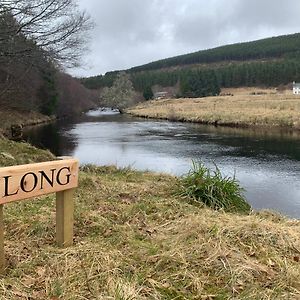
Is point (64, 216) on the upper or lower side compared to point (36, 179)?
lower

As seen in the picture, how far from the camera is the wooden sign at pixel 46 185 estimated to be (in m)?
3.17

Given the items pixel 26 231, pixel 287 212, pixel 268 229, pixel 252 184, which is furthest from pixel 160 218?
pixel 252 184

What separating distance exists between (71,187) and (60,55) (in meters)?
7.50

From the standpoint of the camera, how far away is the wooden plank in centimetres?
316

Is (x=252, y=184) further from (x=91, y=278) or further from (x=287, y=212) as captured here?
(x=91, y=278)

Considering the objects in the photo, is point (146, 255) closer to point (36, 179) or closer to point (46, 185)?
point (46, 185)

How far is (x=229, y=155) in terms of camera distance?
1820 cm

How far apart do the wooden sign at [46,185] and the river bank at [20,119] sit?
27.3m

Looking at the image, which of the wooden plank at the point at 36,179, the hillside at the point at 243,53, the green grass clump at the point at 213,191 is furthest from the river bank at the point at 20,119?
the hillside at the point at 243,53

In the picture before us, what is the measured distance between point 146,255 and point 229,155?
14.9 m

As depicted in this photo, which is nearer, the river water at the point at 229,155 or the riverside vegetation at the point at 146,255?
the riverside vegetation at the point at 146,255

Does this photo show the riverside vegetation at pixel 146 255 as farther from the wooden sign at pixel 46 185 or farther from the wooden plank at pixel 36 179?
the wooden plank at pixel 36 179

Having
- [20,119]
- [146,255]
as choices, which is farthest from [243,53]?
[146,255]

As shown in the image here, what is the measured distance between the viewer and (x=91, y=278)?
10.8 ft
